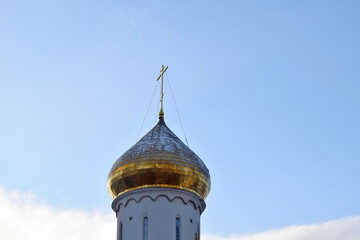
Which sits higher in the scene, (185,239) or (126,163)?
(126,163)

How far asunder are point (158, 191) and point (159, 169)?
53cm

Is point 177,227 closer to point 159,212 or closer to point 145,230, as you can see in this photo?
point 159,212

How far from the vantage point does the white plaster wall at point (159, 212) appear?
725 inches

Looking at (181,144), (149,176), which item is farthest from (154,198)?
(181,144)

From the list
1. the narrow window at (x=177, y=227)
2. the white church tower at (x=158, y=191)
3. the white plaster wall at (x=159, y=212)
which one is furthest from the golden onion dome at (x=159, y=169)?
the narrow window at (x=177, y=227)

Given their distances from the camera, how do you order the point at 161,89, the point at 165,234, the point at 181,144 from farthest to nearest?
the point at 161,89 < the point at 181,144 < the point at 165,234

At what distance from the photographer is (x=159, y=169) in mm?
18828

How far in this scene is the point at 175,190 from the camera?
18.9 metres

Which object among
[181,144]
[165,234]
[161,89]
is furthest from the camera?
[161,89]

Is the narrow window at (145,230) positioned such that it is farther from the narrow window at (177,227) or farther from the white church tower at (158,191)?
the narrow window at (177,227)

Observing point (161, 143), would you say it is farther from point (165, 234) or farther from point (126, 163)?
point (165, 234)

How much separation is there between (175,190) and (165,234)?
115cm

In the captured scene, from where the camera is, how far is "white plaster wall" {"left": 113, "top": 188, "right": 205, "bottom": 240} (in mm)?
18406

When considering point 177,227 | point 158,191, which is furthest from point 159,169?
point 177,227
